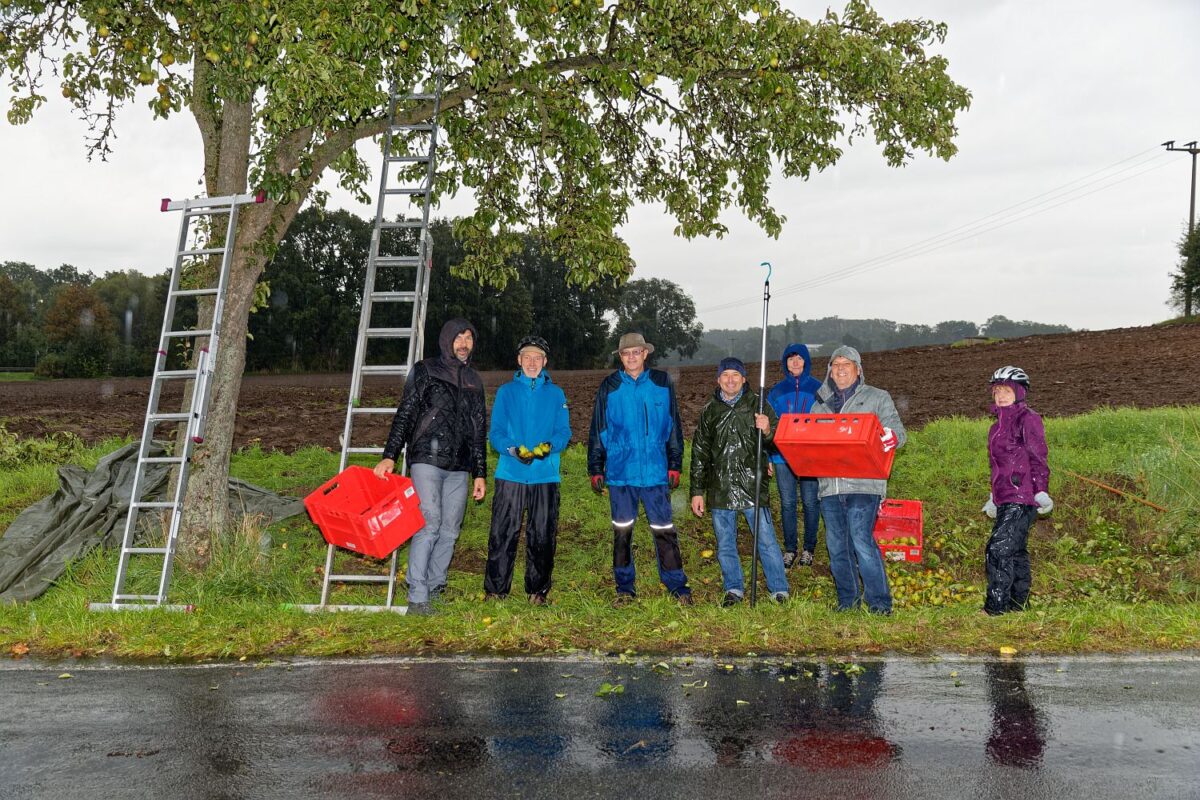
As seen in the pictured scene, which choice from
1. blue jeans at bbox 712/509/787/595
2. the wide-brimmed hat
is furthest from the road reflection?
the wide-brimmed hat

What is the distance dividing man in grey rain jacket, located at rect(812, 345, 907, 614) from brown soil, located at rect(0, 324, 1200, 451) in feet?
31.2

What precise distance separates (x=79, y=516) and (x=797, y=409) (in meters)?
7.82

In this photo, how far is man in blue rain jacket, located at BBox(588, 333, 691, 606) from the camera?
8266 millimetres

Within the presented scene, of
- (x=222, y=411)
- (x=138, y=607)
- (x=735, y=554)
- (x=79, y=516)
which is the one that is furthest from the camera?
(x=79, y=516)

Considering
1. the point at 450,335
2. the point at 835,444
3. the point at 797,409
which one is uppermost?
the point at 450,335

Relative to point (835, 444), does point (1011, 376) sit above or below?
above

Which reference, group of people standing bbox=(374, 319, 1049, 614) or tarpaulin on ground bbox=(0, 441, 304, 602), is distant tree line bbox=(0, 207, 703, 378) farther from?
group of people standing bbox=(374, 319, 1049, 614)

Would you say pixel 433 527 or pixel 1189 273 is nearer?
pixel 433 527

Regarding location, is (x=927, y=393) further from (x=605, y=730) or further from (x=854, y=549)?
(x=605, y=730)

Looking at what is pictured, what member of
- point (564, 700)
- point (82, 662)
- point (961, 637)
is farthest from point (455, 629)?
point (961, 637)

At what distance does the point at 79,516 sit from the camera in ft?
35.0

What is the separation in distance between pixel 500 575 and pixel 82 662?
319 cm

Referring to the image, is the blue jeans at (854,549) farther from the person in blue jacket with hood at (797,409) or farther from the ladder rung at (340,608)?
the ladder rung at (340,608)

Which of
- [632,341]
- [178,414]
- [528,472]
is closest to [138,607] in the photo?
[178,414]
